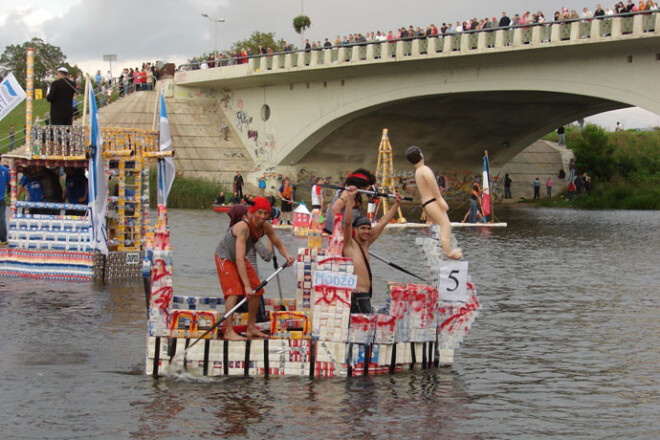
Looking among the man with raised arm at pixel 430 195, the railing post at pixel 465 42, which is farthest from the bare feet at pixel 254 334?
the railing post at pixel 465 42

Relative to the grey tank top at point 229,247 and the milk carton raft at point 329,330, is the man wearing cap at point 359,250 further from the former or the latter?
the grey tank top at point 229,247

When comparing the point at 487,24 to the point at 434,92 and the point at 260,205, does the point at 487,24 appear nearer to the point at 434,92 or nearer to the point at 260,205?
the point at 434,92

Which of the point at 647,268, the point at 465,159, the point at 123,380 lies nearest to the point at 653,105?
the point at 647,268

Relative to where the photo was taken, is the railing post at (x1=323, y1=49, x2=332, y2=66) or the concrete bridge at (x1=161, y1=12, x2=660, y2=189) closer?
the concrete bridge at (x1=161, y1=12, x2=660, y2=189)

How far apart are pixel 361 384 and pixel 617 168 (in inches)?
2184

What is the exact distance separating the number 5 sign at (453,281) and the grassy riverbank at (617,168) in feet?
150

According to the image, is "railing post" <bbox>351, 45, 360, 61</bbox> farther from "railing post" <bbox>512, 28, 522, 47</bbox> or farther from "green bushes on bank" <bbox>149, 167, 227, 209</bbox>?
"green bushes on bank" <bbox>149, 167, 227, 209</bbox>

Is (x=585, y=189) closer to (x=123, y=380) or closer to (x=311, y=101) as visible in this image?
(x=311, y=101)

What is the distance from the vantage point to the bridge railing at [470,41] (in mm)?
36812

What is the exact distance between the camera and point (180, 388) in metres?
10.6

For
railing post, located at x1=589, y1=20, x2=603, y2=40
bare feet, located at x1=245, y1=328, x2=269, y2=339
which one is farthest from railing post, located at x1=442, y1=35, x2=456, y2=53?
bare feet, located at x1=245, y1=328, x2=269, y2=339

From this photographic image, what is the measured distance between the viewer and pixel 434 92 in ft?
A: 153

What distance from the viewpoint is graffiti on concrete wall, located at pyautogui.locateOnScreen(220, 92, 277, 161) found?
58.4 meters

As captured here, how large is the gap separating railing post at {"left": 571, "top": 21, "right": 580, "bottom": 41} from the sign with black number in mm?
23771
